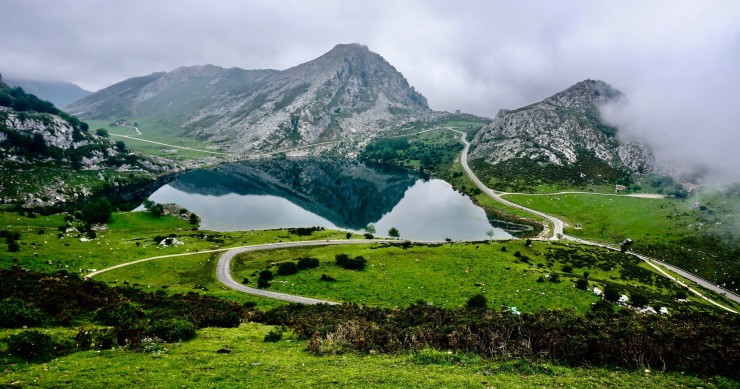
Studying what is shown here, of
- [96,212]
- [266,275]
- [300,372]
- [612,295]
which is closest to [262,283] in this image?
[266,275]

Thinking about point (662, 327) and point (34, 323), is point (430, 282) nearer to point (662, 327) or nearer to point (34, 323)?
point (662, 327)

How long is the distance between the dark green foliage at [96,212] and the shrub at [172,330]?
102m

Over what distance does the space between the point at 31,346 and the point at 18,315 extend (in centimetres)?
886

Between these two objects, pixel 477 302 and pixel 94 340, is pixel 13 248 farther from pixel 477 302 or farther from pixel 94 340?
pixel 477 302

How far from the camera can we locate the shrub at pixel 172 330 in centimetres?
2756

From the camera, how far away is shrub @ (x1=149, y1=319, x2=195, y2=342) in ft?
90.4

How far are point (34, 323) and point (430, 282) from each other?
50912mm

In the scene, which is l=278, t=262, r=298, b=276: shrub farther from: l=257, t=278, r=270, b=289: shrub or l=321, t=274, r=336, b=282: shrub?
l=321, t=274, r=336, b=282: shrub

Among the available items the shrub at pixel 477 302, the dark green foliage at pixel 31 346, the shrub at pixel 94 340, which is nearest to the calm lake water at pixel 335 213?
the shrub at pixel 477 302

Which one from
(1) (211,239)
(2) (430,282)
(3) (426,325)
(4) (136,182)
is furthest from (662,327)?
(4) (136,182)

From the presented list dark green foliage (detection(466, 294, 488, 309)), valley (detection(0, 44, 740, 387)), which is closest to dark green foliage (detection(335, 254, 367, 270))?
valley (detection(0, 44, 740, 387))

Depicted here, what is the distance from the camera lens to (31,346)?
20359mm

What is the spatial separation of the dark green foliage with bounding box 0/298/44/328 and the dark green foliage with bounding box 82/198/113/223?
95.0m

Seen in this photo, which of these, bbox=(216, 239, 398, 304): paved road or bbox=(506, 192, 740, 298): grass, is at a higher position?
bbox=(506, 192, 740, 298): grass
